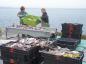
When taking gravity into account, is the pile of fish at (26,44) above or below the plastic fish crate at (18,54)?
above

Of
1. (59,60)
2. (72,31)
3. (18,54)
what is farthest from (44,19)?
(59,60)

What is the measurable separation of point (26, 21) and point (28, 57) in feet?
17.9

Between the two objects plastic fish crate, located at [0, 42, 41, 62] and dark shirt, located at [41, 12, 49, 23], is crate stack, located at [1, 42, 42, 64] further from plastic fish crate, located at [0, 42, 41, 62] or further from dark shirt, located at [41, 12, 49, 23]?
dark shirt, located at [41, 12, 49, 23]

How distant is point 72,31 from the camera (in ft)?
30.3

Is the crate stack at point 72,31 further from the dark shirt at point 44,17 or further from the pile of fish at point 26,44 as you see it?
the pile of fish at point 26,44

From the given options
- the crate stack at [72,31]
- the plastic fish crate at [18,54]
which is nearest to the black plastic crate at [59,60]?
the plastic fish crate at [18,54]

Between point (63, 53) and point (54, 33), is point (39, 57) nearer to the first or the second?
point (63, 53)

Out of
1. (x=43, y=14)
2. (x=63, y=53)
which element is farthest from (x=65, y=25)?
(x=63, y=53)

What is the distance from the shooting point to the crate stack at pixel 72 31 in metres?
9.19

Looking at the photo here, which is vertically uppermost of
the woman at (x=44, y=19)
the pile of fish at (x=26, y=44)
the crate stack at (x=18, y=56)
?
the woman at (x=44, y=19)

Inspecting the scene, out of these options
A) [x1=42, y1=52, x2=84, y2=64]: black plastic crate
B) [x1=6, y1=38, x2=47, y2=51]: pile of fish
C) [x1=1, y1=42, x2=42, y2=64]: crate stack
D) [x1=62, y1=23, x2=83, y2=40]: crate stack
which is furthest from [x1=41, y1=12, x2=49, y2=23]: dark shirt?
[x1=42, y1=52, x2=84, y2=64]: black plastic crate

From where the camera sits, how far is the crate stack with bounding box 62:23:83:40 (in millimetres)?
9188

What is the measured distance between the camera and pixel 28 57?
612 centimetres

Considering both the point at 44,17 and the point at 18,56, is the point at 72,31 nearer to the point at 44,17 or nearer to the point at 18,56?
the point at 44,17
